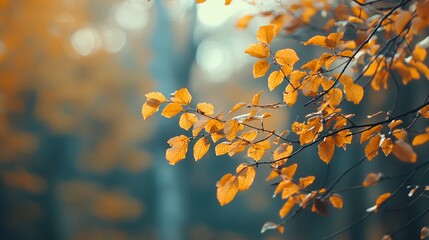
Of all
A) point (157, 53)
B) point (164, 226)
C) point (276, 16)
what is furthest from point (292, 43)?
point (276, 16)

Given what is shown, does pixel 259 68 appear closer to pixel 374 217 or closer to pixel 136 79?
pixel 374 217

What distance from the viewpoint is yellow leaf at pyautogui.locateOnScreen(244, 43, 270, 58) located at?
1.04m

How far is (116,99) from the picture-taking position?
337 inches

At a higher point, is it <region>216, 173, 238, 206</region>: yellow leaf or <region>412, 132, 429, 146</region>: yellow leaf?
<region>412, 132, 429, 146</region>: yellow leaf

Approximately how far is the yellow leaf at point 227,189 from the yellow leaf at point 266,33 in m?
0.31

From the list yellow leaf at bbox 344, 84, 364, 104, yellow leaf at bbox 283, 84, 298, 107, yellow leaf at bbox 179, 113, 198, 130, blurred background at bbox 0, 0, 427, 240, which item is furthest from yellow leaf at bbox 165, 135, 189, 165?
blurred background at bbox 0, 0, 427, 240

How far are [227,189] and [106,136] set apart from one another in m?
7.59

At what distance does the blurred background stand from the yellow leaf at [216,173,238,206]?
635cm

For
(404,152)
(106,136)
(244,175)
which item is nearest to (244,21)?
(244,175)

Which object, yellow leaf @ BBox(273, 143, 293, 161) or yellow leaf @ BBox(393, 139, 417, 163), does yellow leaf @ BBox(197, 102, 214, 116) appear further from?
yellow leaf @ BBox(393, 139, 417, 163)

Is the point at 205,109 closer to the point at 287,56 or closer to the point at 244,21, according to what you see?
the point at 287,56

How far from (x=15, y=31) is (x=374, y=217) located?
5831 mm

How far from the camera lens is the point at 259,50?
1046 millimetres

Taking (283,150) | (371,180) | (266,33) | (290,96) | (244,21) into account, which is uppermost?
(244,21)
